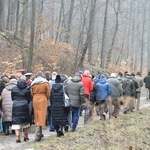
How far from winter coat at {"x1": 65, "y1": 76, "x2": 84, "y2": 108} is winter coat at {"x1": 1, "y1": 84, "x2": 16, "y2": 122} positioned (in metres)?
1.96

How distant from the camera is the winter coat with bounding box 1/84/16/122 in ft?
40.7

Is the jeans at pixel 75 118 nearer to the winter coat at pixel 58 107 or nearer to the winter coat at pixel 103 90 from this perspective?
the winter coat at pixel 58 107

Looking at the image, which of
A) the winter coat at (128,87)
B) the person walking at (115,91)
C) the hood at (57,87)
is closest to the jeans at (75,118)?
the hood at (57,87)

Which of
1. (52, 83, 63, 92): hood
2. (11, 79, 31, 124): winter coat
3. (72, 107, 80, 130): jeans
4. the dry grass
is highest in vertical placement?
(52, 83, 63, 92): hood

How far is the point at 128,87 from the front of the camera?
17016 mm

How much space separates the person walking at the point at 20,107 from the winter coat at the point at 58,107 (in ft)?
2.65

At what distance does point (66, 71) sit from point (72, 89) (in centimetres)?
1582

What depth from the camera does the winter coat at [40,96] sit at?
10812mm

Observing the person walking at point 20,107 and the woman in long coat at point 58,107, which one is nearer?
the person walking at point 20,107

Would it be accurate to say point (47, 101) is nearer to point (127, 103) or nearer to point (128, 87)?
point (127, 103)

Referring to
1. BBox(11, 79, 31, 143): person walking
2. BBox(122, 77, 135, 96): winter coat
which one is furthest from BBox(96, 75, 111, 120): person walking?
BBox(11, 79, 31, 143): person walking

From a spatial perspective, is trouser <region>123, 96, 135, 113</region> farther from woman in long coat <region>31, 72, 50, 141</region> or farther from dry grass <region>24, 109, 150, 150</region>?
woman in long coat <region>31, 72, 50, 141</region>

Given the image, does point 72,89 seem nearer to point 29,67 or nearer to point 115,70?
point 29,67

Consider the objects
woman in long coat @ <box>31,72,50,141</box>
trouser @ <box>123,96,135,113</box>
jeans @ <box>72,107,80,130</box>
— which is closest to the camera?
woman in long coat @ <box>31,72,50,141</box>
